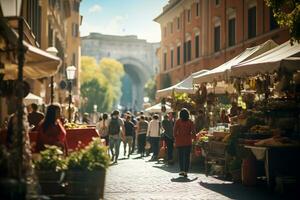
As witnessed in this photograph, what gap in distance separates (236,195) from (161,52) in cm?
4195

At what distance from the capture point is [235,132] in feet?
42.0

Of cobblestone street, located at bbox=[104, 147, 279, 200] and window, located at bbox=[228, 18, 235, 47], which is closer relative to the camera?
cobblestone street, located at bbox=[104, 147, 279, 200]

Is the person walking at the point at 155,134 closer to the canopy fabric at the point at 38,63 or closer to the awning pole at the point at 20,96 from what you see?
the canopy fabric at the point at 38,63

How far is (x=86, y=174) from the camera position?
8.00m

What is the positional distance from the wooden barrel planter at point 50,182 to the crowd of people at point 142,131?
1075 mm

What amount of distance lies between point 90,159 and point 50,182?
0.66 metres

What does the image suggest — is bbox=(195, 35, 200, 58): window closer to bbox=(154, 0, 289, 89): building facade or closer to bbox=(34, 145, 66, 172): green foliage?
bbox=(154, 0, 289, 89): building facade

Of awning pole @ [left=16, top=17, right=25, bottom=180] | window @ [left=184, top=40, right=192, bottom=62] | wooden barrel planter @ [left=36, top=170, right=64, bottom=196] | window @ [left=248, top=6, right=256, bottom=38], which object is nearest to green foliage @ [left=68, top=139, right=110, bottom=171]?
wooden barrel planter @ [left=36, top=170, right=64, bottom=196]

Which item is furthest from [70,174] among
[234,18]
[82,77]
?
[82,77]

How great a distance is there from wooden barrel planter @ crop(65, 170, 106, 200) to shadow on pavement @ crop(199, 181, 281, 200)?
3.19 meters

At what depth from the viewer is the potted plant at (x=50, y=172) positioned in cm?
798

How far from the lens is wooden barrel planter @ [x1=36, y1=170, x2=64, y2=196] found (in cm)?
797

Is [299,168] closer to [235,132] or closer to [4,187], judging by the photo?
[235,132]

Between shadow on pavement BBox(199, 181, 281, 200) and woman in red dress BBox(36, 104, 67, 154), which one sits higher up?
woman in red dress BBox(36, 104, 67, 154)
